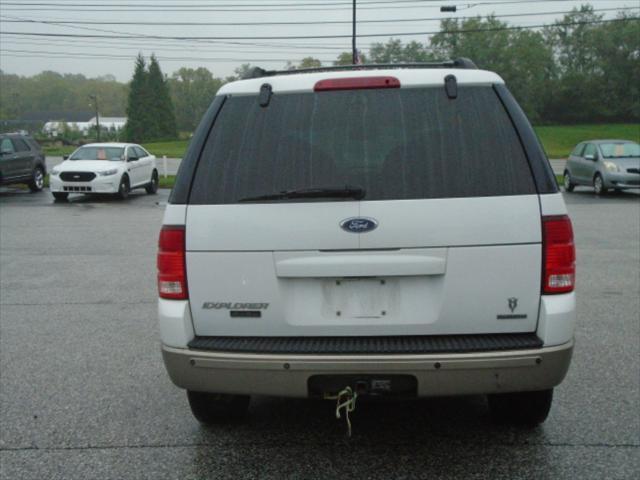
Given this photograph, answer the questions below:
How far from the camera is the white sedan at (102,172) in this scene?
780 inches

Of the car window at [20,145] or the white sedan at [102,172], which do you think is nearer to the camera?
the white sedan at [102,172]

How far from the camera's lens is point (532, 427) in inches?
155

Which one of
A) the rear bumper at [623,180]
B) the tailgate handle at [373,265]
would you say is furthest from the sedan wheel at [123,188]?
the tailgate handle at [373,265]

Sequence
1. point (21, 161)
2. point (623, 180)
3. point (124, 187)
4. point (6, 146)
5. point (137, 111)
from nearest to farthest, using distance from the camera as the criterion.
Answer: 1. point (623, 180)
2. point (124, 187)
3. point (6, 146)
4. point (21, 161)
5. point (137, 111)

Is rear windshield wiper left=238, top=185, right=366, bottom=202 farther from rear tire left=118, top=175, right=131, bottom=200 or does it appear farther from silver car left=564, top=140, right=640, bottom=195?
silver car left=564, top=140, right=640, bottom=195

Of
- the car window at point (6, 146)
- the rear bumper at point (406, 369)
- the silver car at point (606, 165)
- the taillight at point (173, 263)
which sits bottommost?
the silver car at point (606, 165)

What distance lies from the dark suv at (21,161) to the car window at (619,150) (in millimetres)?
17916

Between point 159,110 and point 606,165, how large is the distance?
94796 millimetres

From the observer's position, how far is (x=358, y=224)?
312 centimetres

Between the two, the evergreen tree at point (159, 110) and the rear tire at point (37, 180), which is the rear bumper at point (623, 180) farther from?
the evergreen tree at point (159, 110)

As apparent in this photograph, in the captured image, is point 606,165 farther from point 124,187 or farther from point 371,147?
point 371,147

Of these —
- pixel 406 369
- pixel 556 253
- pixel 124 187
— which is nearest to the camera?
pixel 406 369

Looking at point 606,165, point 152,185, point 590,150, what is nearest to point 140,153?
point 152,185

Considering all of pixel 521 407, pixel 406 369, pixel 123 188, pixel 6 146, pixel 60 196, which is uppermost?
pixel 406 369
